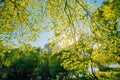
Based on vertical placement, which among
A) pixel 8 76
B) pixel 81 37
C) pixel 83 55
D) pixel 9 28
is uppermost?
pixel 9 28

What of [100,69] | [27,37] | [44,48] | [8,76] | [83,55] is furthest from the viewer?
[44,48]

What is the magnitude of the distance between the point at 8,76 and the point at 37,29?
124 feet

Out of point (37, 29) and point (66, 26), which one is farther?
point (37, 29)

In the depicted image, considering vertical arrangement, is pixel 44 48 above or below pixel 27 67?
above

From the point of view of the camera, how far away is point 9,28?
15.6 m

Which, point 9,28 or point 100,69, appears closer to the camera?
point 9,28

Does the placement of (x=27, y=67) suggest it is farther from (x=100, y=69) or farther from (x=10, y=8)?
(x=10, y=8)

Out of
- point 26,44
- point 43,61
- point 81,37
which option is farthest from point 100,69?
point 81,37

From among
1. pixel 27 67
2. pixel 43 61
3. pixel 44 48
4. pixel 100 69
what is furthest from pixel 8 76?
pixel 100 69

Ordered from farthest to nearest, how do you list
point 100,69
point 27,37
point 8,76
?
point 8,76
point 100,69
point 27,37

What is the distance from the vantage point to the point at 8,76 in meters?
51.2

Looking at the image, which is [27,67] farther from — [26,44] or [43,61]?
[26,44]

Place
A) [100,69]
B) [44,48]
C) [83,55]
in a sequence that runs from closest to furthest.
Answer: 1. [83,55]
2. [100,69]
3. [44,48]

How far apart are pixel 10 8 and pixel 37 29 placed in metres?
2.18
